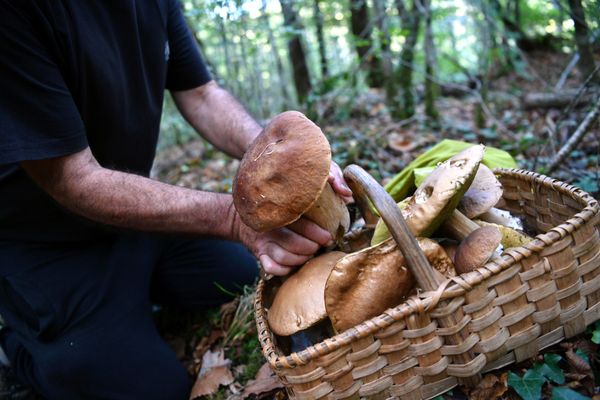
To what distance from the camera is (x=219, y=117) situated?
2.53 meters

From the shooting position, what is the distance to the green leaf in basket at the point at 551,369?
1.27 metres

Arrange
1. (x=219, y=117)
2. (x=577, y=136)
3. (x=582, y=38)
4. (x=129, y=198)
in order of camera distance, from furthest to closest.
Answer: (x=582, y=38)
(x=219, y=117)
(x=577, y=136)
(x=129, y=198)

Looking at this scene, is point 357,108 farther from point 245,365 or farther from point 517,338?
point 517,338

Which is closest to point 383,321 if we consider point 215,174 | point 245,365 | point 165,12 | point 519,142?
point 245,365

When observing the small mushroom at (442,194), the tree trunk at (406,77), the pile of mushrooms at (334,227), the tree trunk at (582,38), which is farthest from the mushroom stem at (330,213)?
the tree trunk at (406,77)

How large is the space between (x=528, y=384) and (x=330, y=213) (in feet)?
2.58

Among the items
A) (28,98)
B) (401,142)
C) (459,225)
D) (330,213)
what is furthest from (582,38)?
(28,98)

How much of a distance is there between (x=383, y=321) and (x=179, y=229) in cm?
92

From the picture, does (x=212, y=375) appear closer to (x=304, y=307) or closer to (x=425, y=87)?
(x=304, y=307)

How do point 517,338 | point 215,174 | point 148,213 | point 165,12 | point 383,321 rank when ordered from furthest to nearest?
point 215,174, point 165,12, point 148,213, point 517,338, point 383,321

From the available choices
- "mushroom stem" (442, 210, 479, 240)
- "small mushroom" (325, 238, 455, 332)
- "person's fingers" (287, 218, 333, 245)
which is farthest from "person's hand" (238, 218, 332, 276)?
"mushroom stem" (442, 210, 479, 240)

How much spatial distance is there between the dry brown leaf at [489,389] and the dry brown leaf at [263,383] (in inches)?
30.3

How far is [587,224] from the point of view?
127 centimetres

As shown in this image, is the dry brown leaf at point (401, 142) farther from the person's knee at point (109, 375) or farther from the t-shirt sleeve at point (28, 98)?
the t-shirt sleeve at point (28, 98)
